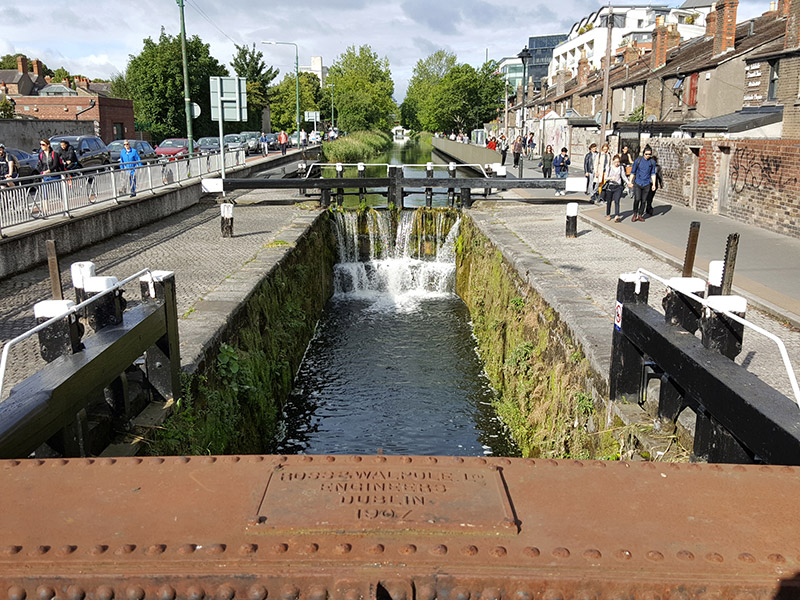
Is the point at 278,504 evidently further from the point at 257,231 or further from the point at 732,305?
the point at 257,231

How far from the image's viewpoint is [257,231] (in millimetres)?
15008

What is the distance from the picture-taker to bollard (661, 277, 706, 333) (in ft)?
14.4

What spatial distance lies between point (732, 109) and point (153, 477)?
2994 cm

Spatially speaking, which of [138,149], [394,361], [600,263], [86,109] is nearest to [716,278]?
[600,263]

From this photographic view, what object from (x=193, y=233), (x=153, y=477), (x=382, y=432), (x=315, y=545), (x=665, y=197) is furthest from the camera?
(x=665, y=197)

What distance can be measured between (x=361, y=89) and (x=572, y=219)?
239 feet

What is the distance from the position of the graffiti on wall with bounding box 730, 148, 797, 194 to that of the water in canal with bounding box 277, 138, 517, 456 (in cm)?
671

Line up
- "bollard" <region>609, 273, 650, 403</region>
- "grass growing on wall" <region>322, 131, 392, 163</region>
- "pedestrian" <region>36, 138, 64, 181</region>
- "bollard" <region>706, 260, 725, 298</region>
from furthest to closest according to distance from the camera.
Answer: "grass growing on wall" <region>322, 131, 392, 163</region>, "pedestrian" <region>36, 138, 64, 181</region>, "bollard" <region>609, 273, 650, 403</region>, "bollard" <region>706, 260, 725, 298</region>

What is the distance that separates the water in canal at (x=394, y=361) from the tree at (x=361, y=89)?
5849cm

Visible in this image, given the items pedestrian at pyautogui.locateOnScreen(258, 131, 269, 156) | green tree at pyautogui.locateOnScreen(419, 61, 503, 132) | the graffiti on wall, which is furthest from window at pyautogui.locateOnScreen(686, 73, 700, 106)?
green tree at pyautogui.locateOnScreen(419, 61, 503, 132)

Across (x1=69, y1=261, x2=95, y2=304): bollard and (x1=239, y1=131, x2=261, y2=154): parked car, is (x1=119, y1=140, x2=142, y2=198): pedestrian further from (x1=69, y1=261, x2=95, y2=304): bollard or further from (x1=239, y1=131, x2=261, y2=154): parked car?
(x1=239, y1=131, x2=261, y2=154): parked car

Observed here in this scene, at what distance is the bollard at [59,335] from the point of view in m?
3.80

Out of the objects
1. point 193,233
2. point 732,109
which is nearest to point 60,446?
point 193,233

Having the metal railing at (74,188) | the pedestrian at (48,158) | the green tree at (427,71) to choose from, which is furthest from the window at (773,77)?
the green tree at (427,71)
